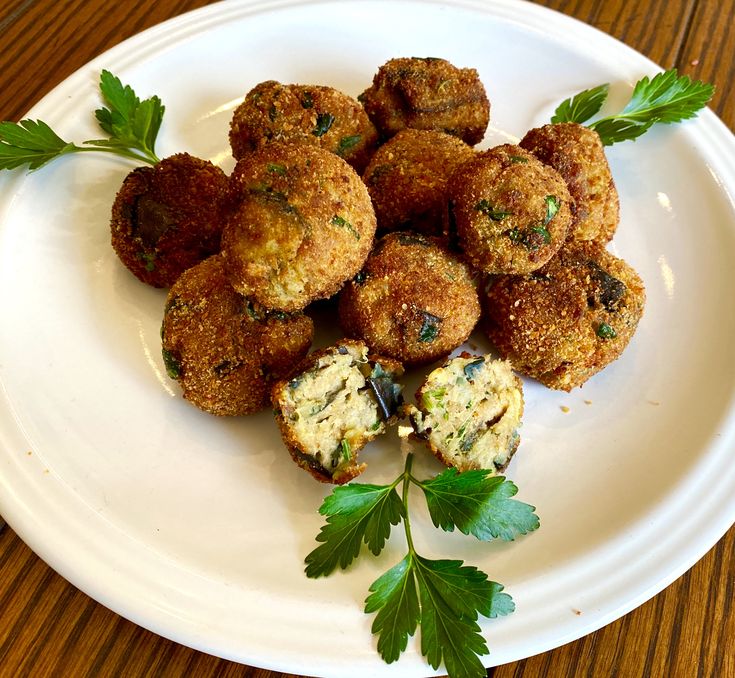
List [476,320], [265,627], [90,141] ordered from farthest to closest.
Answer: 1. [90,141]
2. [476,320]
3. [265,627]

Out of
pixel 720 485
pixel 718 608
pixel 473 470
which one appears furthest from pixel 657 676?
pixel 473 470

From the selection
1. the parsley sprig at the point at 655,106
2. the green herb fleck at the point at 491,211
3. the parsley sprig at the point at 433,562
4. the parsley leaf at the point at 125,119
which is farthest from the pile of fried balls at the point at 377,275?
the parsley sprig at the point at 655,106

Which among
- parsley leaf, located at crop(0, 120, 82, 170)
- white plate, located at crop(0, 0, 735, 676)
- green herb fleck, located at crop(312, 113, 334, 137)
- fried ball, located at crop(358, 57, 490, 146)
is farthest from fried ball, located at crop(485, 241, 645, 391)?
parsley leaf, located at crop(0, 120, 82, 170)

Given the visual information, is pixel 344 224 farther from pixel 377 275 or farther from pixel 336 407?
pixel 336 407

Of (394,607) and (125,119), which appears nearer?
(394,607)

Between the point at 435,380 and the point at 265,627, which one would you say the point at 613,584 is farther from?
the point at 265,627

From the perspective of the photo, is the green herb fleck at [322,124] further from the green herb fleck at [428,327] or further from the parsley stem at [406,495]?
the parsley stem at [406,495]

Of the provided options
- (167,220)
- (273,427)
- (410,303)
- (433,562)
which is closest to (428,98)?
(410,303)
